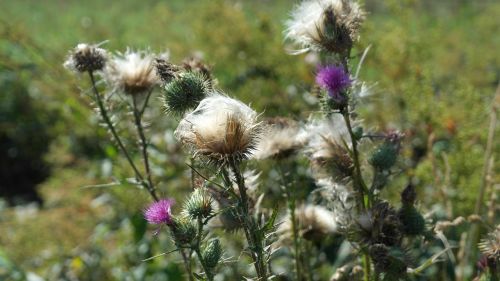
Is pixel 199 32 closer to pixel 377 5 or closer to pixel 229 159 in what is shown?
pixel 229 159

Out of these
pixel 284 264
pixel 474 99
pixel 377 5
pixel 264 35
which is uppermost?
pixel 377 5

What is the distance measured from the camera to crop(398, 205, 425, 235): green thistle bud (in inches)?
54.8

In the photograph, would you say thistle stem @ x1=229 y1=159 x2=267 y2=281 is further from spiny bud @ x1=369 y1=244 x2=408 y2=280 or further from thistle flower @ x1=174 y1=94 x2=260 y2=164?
spiny bud @ x1=369 y1=244 x2=408 y2=280

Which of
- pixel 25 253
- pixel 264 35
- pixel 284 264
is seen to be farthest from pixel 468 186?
pixel 25 253

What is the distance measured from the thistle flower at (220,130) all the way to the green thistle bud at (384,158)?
35cm

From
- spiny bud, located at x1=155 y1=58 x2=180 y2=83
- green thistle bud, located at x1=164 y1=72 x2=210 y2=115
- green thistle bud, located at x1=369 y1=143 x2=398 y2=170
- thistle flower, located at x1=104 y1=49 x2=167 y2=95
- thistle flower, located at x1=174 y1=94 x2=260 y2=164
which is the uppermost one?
thistle flower, located at x1=104 y1=49 x2=167 y2=95

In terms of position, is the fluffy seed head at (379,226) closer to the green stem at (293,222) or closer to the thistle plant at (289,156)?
the thistle plant at (289,156)

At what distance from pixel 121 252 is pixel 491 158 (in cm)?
173

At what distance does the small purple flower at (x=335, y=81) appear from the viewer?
1245 millimetres

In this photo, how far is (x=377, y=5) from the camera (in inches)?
367

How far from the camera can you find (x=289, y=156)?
1.78 metres

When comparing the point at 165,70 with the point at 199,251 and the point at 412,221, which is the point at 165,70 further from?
the point at 412,221

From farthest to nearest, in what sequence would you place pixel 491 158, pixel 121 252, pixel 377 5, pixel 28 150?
pixel 377 5, pixel 28 150, pixel 121 252, pixel 491 158

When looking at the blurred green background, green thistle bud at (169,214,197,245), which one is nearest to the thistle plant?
green thistle bud at (169,214,197,245)
